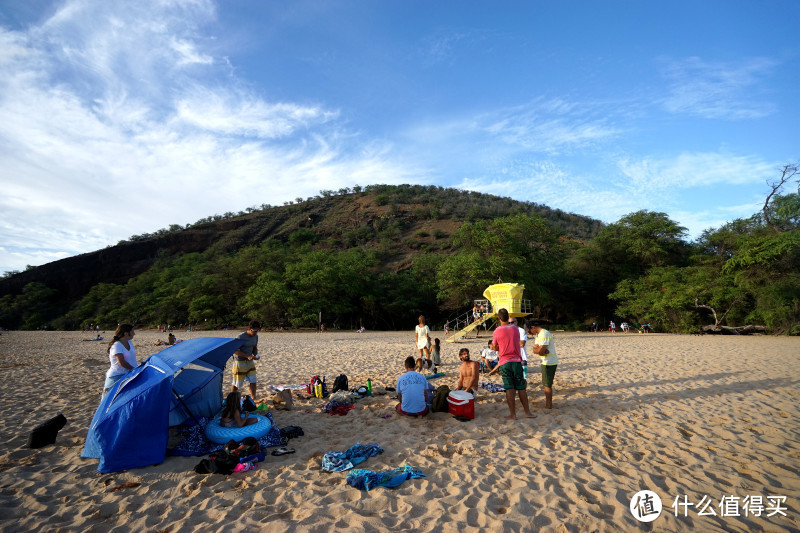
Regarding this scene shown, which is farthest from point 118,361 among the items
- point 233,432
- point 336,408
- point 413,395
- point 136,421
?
point 413,395

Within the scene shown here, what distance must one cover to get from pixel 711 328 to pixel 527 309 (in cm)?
1239

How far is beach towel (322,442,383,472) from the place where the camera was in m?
4.46

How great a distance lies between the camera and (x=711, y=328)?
Answer: 23062 mm

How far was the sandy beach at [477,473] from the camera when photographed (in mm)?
3498

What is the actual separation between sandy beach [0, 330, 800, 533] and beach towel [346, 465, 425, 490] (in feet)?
0.24

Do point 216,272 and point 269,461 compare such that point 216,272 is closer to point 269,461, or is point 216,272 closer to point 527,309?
point 527,309

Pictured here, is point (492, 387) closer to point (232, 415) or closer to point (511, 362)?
point (511, 362)

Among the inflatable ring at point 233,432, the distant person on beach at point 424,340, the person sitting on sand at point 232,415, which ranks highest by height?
the distant person on beach at point 424,340

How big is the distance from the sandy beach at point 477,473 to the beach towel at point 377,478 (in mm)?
74

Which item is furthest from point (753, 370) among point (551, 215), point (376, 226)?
point (551, 215)

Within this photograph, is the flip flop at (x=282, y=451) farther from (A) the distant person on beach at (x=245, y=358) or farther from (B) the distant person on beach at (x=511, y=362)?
(B) the distant person on beach at (x=511, y=362)

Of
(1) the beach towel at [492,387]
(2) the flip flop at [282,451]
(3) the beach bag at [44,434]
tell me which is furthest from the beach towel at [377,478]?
(3) the beach bag at [44,434]

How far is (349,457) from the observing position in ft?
15.5

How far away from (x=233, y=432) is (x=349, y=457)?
5.52ft
